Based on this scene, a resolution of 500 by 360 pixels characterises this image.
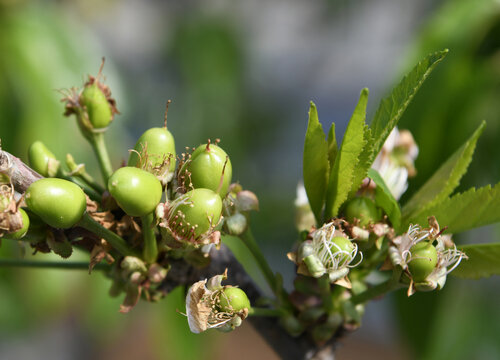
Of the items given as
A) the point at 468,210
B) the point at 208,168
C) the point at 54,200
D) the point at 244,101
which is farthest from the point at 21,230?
the point at 244,101

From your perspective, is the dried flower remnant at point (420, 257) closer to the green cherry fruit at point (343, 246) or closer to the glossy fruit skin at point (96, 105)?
the green cherry fruit at point (343, 246)

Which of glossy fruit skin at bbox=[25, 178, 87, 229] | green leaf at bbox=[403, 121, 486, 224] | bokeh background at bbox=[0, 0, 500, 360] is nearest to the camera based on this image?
glossy fruit skin at bbox=[25, 178, 87, 229]

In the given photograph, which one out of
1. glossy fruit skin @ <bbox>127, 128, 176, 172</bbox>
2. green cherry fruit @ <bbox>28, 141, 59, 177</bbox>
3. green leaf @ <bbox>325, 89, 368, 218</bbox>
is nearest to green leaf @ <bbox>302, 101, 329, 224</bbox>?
green leaf @ <bbox>325, 89, 368, 218</bbox>

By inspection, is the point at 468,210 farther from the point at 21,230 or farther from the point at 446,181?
the point at 21,230

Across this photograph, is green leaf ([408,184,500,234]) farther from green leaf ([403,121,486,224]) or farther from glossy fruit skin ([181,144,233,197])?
glossy fruit skin ([181,144,233,197])

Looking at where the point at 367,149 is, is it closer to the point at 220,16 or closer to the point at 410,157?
the point at 410,157

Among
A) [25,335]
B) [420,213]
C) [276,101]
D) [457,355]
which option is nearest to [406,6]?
[276,101]
